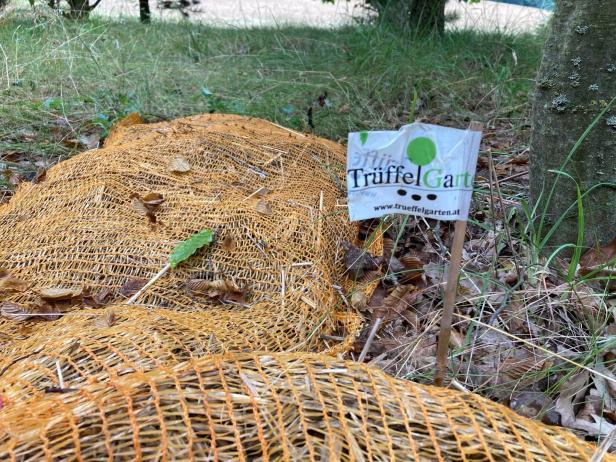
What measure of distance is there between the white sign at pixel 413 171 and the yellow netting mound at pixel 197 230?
54 cm

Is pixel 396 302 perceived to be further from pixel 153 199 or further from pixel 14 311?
pixel 14 311

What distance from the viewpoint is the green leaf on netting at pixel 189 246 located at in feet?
6.41

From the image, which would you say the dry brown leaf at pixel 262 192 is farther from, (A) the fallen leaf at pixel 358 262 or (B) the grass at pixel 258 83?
(B) the grass at pixel 258 83

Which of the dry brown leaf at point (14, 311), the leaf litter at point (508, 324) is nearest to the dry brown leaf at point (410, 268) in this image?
the leaf litter at point (508, 324)

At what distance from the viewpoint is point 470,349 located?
65.4 inches

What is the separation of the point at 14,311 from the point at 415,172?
4.58ft

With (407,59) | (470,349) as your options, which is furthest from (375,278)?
(407,59)

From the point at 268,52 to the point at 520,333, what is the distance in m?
4.56

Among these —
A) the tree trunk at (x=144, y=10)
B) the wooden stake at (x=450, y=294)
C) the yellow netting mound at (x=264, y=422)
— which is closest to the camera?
the yellow netting mound at (x=264, y=422)

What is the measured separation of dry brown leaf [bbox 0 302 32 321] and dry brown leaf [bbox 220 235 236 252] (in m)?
0.70

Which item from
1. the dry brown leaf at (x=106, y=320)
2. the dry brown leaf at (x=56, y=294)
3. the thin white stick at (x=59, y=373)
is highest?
the thin white stick at (x=59, y=373)

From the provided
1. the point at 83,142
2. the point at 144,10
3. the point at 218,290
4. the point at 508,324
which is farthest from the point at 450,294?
the point at 144,10

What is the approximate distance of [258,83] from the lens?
4711 mm

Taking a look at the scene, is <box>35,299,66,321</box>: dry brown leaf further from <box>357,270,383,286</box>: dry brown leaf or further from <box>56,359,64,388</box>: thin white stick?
<box>357,270,383,286</box>: dry brown leaf
